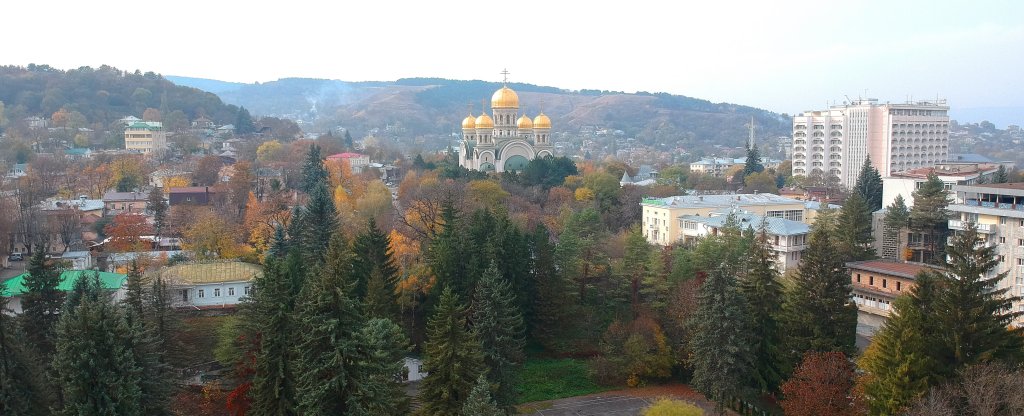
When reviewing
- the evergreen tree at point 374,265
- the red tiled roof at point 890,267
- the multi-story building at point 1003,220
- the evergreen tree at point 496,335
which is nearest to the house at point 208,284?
the evergreen tree at point 374,265

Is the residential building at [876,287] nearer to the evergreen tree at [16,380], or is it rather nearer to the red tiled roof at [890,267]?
the red tiled roof at [890,267]

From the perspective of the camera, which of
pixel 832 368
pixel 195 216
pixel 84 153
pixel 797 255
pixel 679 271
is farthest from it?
pixel 84 153

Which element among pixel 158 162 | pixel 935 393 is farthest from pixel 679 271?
pixel 158 162

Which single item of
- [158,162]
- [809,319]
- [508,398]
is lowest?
[508,398]

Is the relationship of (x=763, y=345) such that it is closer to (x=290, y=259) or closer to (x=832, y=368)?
(x=832, y=368)

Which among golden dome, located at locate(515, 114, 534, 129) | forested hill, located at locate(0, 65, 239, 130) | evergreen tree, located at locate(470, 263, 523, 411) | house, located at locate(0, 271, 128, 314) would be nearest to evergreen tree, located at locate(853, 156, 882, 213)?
golden dome, located at locate(515, 114, 534, 129)

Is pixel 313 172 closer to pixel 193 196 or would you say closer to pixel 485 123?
pixel 193 196

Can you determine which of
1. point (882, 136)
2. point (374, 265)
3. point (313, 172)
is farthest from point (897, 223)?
point (882, 136)
